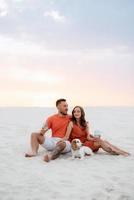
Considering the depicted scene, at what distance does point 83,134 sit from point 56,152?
983 mm

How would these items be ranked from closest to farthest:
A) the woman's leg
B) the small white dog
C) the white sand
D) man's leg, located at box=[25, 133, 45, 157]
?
the white sand → the small white dog → man's leg, located at box=[25, 133, 45, 157] → the woman's leg

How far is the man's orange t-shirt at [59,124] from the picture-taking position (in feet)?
33.6

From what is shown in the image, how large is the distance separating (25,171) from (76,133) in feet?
7.04

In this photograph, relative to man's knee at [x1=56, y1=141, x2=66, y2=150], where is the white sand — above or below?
below

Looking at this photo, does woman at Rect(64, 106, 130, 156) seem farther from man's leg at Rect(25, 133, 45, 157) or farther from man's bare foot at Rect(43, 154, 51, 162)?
man's bare foot at Rect(43, 154, 51, 162)

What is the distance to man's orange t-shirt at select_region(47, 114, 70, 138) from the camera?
10.2 metres

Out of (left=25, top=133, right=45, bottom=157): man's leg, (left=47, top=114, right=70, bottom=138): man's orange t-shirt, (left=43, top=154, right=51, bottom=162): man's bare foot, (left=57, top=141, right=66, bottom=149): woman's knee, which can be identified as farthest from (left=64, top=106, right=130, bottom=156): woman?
(left=43, top=154, right=51, bottom=162): man's bare foot

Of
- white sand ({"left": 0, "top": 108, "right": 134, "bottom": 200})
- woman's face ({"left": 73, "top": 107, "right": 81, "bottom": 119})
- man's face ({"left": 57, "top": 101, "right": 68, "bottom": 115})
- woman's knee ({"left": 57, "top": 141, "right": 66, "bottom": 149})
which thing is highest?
man's face ({"left": 57, "top": 101, "right": 68, "bottom": 115})

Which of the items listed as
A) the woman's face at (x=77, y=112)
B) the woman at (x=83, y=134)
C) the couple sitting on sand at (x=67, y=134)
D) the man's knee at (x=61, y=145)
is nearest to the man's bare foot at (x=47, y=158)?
the man's knee at (x=61, y=145)

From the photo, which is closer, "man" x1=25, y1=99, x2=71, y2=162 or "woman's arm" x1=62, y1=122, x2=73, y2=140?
"man" x1=25, y1=99, x2=71, y2=162

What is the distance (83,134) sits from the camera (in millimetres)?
10188

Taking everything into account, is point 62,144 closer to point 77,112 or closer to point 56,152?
point 56,152

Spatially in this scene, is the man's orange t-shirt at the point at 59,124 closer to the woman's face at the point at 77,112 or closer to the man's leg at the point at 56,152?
the woman's face at the point at 77,112

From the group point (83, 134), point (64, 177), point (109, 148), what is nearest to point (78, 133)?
point (83, 134)
